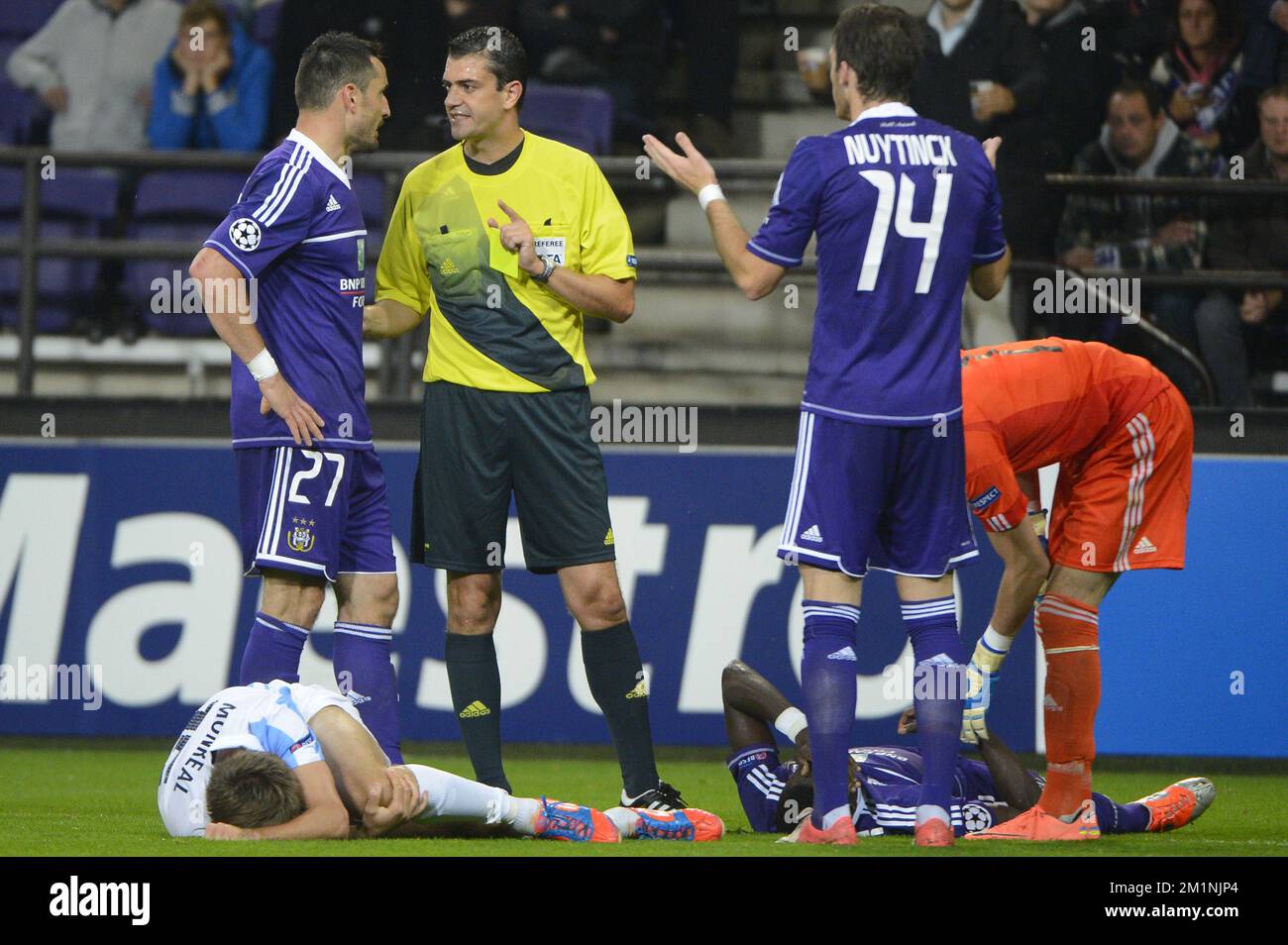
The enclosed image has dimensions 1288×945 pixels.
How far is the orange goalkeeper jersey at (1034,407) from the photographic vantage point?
5301 millimetres

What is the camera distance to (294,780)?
4395 millimetres

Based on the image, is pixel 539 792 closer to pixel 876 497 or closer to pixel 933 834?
pixel 933 834

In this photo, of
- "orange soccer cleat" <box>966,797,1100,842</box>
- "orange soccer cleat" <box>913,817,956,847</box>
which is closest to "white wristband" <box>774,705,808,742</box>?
"orange soccer cleat" <box>966,797,1100,842</box>

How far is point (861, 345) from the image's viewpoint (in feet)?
15.4

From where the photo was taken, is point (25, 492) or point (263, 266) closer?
point (263, 266)

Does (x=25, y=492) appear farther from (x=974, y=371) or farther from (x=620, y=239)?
(x=974, y=371)

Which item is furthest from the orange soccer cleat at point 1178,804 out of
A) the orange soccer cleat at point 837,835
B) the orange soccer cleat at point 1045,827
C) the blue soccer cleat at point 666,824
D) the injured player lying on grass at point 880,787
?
the blue soccer cleat at point 666,824

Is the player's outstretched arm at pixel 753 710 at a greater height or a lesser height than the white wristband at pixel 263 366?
lesser

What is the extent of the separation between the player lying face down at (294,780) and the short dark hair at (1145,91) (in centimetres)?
538

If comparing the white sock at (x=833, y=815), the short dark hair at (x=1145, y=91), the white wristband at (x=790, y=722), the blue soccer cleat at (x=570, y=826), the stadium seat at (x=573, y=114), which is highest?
the short dark hair at (x=1145, y=91)

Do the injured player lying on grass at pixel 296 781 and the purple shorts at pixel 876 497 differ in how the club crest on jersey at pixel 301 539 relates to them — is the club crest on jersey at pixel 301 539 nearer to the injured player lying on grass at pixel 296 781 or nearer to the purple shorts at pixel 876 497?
the injured player lying on grass at pixel 296 781

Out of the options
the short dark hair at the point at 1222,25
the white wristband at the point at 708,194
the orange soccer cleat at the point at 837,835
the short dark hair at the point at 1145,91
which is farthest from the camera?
the short dark hair at the point at 1222,25
